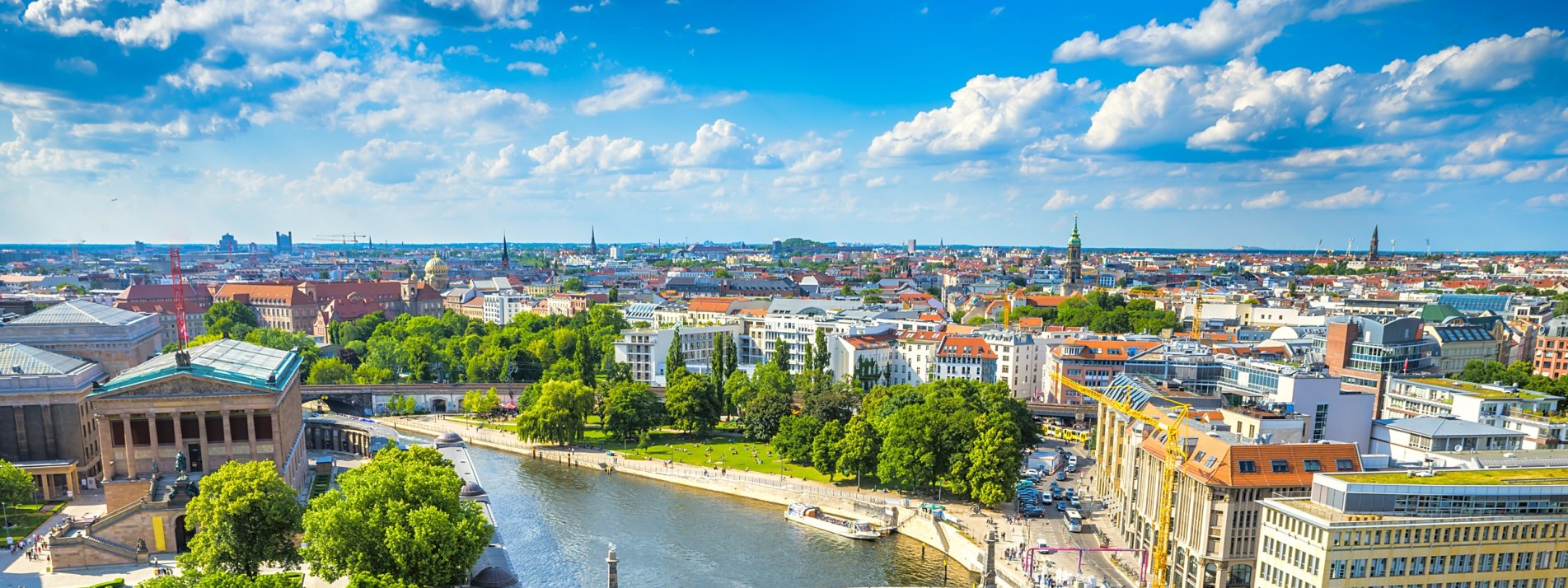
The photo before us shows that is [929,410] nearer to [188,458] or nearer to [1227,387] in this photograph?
[1227,387]

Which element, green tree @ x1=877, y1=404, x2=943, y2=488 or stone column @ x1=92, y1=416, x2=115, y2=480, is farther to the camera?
green tree @ x1=877, y1=404, x2=943, y2=488

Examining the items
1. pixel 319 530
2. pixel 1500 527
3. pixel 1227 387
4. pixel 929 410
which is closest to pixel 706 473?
pixel 929 410

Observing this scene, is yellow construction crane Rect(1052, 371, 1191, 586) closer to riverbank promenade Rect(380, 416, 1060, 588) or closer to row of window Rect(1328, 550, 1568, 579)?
riverbank promenade Rect(380, 416, 1060, 588)

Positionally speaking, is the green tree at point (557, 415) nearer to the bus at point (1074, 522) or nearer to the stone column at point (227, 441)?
the stone column at point (227, 441)

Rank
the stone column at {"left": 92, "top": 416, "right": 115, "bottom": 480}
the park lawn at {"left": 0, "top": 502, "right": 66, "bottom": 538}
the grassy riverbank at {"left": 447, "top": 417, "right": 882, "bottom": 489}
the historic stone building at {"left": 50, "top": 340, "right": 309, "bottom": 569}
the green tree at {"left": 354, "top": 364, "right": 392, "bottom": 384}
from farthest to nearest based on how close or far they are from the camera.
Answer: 1. the green tree at {"left": 354, "top": 364, "right": 392, "bottom": 384}
2. the grassy riverbank at {"left": 447, "top": 417, "right": 882, "bottom": 489}
3. the stone column at {"left": 92, "top": 416, "right": 115, "bottom": 480}
4. the park lawn at {"left": 0, "top": 502, "right": 66, "bottom": 538}
5. the historic stone building at {"left": 50, "top": 340, "right": 309, "bottom": 569}

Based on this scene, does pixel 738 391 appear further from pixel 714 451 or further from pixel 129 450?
pixel 129 450

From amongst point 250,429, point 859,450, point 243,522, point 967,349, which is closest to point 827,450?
point 859,450

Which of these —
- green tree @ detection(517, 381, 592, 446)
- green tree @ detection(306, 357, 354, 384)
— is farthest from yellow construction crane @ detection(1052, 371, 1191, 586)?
green tree @ detection(306, 357, 354, 384)

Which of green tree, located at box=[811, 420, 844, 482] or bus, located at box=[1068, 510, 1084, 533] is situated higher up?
green tree, located at box=[811, 420, 844, 482]
